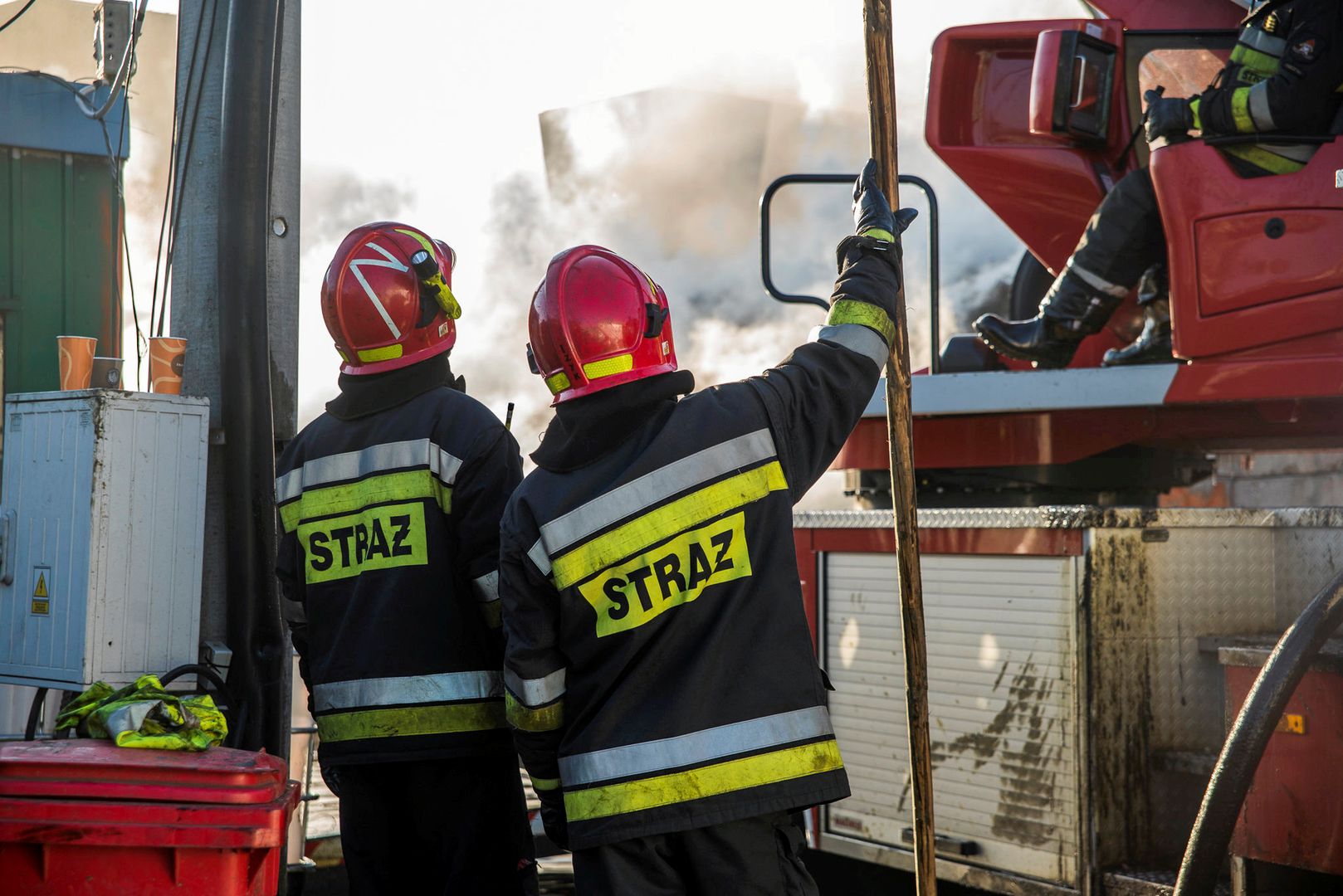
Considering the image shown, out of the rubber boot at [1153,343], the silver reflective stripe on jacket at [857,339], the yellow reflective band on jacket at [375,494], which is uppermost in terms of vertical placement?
the rubber boot at [1153,343]

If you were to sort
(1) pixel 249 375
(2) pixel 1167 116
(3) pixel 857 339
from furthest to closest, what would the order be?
(2) pixel 1167 116, (1) pixel 249 375, (3) pixel 857 339

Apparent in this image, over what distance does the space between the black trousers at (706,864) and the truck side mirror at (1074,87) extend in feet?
9.86

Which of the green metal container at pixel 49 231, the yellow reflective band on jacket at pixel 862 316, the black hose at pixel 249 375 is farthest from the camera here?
the green metal container at pixel 49 231

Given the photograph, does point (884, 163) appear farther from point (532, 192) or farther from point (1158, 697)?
point (532, 192)

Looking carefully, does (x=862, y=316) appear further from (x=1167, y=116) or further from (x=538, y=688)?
(x=1167, y=116)

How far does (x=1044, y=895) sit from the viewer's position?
11.4 feet

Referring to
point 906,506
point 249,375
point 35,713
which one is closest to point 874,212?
point 906,506

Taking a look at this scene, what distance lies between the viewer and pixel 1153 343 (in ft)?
13.6

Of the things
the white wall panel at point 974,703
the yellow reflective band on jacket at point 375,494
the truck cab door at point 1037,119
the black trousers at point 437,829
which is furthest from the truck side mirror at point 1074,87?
the black trousers at point 437,829

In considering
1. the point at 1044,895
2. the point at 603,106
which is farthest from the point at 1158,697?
the point at 603,106

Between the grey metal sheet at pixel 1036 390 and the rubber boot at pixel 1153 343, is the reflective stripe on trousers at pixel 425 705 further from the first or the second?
the rubber boot at pixel 1153 343

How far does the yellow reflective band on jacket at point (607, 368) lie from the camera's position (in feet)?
8.04

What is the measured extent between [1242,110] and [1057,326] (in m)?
0.88

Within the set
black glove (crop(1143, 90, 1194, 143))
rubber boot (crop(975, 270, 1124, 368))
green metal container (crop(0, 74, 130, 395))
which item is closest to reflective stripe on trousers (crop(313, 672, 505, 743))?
rubber boot (crop(975, 270, 1124, 368))
